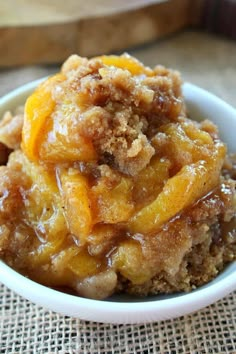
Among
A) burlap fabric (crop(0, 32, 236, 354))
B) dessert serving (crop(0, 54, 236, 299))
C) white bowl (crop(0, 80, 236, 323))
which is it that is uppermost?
dessert serving (crop(0, 54, 236, 299))

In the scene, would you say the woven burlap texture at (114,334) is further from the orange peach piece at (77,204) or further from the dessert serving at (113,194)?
the orange peach piece at (77,204)

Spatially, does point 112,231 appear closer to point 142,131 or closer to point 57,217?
point 57,217

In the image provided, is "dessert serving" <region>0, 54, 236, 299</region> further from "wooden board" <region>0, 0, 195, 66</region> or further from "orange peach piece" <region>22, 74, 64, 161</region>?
"wooden board" <region>0, 0, 195, 66</region>

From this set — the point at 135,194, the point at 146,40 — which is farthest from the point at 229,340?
the point at 146,40

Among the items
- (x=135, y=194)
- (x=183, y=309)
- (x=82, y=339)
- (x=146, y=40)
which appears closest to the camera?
(x=183, y=309)

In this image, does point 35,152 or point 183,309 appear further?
point 35,152

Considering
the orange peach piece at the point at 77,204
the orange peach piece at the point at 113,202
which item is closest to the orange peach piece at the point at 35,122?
the orange peach piece at the point at 77,204

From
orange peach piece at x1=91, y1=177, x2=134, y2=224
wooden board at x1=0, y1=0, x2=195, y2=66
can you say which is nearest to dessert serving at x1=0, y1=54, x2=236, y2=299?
orange peach piece at x1=91, y1=177, x2=134, y2=224

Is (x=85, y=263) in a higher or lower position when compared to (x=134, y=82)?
lower
